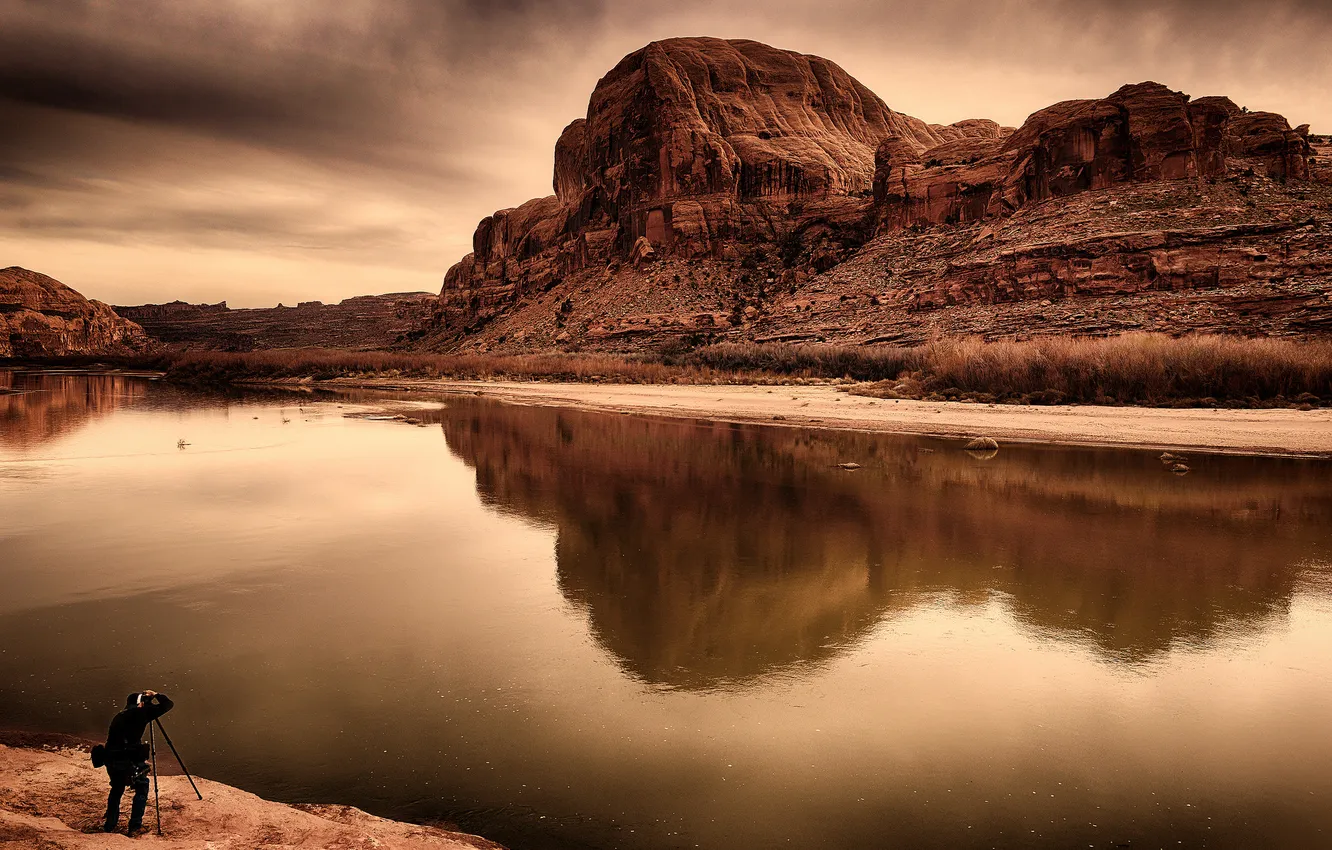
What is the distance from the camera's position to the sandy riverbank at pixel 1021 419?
16.1 m

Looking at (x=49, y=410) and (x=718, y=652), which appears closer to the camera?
(x=718, y=652)

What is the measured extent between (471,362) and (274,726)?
56376mm

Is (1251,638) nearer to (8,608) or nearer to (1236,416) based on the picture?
(8,608)

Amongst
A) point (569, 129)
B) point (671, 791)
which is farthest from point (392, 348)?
point (671, 791)

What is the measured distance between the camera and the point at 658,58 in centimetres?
9425

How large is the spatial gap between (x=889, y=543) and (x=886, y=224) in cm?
6266

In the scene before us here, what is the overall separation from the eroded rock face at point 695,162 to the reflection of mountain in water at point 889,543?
65.7m

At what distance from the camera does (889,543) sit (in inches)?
331

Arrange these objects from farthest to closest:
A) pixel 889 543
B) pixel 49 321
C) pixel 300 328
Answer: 1. pixel 300 328
2. pixel 49 321
3. pixel 889 543

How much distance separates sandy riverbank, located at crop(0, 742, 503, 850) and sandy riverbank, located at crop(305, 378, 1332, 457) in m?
17.1

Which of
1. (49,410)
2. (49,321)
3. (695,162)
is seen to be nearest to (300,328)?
(49,321)

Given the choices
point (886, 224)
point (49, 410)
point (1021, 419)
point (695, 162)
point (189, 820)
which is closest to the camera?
point (189, 820)

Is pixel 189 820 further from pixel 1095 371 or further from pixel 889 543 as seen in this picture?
pixel 1095 371

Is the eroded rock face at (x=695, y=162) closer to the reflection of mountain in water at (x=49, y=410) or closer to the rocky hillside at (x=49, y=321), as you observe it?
the reflection of mountain in water at (x=49, y=410)
